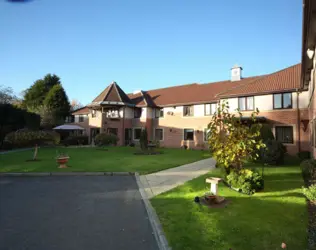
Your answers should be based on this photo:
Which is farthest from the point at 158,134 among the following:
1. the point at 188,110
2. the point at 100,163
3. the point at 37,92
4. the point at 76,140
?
the point at 37,92

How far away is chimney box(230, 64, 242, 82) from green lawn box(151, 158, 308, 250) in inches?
926

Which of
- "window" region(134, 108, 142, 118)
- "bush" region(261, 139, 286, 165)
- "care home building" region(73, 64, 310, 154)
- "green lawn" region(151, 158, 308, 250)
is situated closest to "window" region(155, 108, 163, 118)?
"care home building" region(73, 64, 310, 154)

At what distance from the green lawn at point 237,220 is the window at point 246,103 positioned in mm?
14821

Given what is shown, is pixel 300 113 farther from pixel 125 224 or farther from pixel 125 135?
pixel 125 135

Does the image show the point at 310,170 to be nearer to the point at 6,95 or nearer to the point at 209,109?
the point at 209,109

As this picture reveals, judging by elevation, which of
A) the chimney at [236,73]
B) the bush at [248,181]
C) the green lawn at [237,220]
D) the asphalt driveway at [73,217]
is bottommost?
the asphalt driveway at [73,217]

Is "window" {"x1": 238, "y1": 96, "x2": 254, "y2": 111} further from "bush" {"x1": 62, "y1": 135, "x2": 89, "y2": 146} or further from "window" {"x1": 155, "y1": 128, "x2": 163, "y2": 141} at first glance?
"bush" {"x1": 62, "y1": 135, "x2": 89, "y2": 146}

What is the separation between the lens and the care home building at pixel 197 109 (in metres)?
19.3

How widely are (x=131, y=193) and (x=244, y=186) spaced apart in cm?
385

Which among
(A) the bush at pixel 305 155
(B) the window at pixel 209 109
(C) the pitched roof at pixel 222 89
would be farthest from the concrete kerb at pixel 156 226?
(B) the window at pixel 209 109

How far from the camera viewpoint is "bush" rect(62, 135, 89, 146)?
32406 mm

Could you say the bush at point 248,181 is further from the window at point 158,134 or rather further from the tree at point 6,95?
the tree at point 6,95

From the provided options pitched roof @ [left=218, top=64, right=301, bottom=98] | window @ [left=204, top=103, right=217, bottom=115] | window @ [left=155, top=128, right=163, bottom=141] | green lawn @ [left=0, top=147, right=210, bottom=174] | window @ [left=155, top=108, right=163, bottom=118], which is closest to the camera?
green lawn @ [left=0, top=147, right=210, bottom=174]

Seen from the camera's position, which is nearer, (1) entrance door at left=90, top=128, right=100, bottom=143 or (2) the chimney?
(2) the chimney
